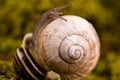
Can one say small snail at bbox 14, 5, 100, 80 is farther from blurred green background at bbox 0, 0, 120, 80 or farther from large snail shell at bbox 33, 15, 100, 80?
blurred green background at bbox 0, 0, 120, 80

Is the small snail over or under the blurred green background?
under

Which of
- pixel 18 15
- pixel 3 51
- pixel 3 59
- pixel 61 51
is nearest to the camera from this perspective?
pixel 61 51

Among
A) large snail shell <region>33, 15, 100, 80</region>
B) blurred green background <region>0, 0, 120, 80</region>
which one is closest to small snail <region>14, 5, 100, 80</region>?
large snail shell <region>33, 15, 100, 80</region>

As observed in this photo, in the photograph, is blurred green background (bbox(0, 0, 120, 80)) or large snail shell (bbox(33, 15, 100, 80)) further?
blurred green background (bbox(0, 0, 120, 80))

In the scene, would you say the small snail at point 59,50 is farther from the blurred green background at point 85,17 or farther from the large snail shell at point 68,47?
the blurred green background at point 85,17

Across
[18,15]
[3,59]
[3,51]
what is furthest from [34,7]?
[3,59]

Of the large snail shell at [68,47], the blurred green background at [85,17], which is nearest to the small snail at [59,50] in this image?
the large snail shell at [68,47]

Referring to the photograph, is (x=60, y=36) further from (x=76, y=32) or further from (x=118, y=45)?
(x=118, y=45)
